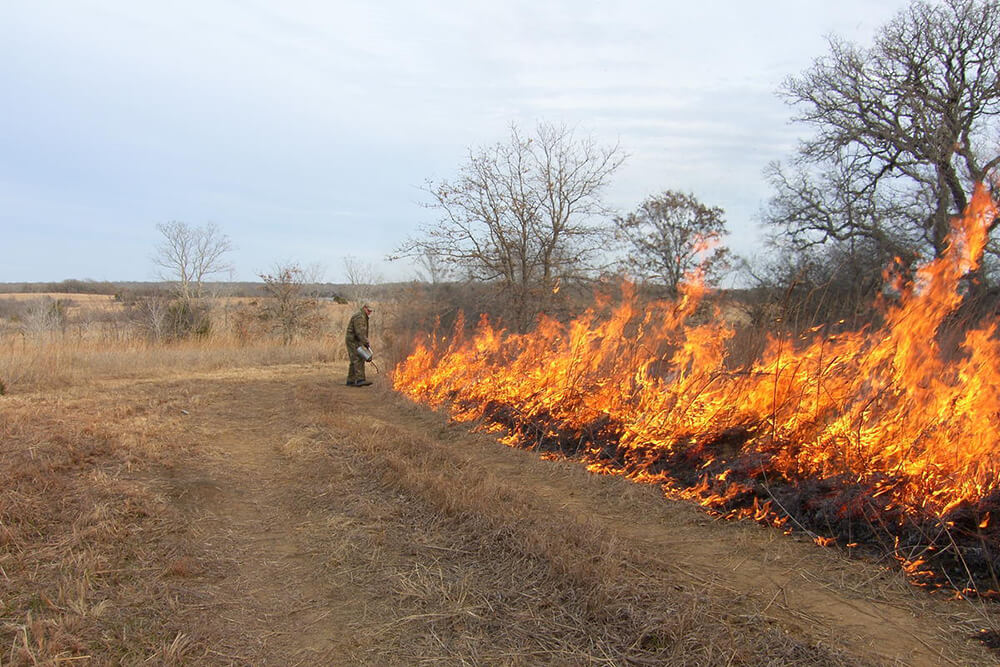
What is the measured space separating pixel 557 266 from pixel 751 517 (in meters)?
12.4

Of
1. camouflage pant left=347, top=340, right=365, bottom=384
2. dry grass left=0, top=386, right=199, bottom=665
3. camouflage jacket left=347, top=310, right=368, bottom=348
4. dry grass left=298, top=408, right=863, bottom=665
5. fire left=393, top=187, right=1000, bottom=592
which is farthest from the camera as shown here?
camouflage pant left=347, top=340, right=365, bottom=384

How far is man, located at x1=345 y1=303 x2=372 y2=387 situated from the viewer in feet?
49.0

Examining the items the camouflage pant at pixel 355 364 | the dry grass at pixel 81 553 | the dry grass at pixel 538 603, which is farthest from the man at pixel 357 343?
the dry grass at pixel 538 603

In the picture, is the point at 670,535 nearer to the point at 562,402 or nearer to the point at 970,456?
the point at 970,456

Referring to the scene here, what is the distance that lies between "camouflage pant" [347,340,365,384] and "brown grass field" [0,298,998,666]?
7.84 m

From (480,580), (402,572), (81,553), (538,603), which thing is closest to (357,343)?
(81,553)

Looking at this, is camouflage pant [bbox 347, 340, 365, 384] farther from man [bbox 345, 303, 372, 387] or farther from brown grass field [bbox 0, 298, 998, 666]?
brown grass field [bbox 0, 298, 998, 666]

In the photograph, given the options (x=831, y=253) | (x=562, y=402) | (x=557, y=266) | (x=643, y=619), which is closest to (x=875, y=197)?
(x=831, y=253)

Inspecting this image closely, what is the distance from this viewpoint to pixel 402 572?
12.8 ft

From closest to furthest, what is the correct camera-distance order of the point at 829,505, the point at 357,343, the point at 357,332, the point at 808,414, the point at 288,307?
the point at 829,505 → the point at 808,414 → the point at 357,332 → the point at 357,343 → the point at 288,307

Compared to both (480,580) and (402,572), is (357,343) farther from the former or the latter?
(480,580)

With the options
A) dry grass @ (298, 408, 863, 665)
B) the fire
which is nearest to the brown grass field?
dry grass @ (298, 408, 863, 665)

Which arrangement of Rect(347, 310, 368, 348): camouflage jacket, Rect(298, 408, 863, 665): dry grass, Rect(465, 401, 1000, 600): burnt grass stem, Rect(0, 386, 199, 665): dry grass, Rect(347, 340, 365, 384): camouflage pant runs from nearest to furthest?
Rect(298, 408, 863, 665): dry grass < Rect(0, 386, 199, 665): dry grass < Rect(465, 401, 1000, 600): burnt grass stem < Rect(347, 310, 368, 348): camouflage jacket < Rect(347, 340, 365, 384): camouflage pant

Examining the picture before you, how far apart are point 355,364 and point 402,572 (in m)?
11.7
